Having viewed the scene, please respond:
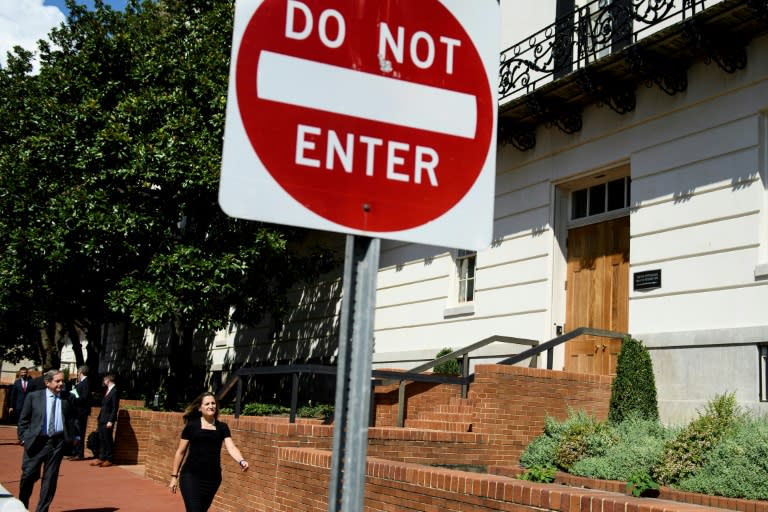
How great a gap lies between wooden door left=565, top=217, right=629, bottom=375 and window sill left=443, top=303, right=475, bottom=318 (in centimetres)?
227

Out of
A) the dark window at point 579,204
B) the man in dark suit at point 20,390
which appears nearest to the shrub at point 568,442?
the dark window at point 579,204

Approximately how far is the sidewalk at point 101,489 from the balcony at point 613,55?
29.7 ft

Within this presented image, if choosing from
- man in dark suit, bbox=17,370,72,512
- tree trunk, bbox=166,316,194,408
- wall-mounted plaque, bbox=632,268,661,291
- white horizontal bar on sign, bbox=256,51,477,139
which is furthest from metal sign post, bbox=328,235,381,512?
tree trunk, bbox=166,316,194,408

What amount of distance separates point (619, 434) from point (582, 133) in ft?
19.7

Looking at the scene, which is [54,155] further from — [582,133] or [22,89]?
[582,133]

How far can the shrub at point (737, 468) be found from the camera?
8344 mm

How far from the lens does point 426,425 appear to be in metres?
12.7

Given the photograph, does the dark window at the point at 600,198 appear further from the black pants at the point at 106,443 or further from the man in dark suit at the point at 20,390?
the man in dark suit at the point at 20,390

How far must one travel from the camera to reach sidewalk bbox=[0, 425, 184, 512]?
1282cm

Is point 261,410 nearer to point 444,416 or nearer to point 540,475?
point 444,416

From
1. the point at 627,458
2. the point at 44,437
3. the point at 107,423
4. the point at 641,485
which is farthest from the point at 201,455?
the point at 107,423

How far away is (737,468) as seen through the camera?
8.58 meters

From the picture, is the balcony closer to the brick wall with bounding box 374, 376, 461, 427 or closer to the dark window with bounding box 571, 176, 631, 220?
the dark window with bounding box 571, 176, 631, 220

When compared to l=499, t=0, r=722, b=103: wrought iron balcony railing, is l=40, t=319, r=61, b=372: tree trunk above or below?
below
